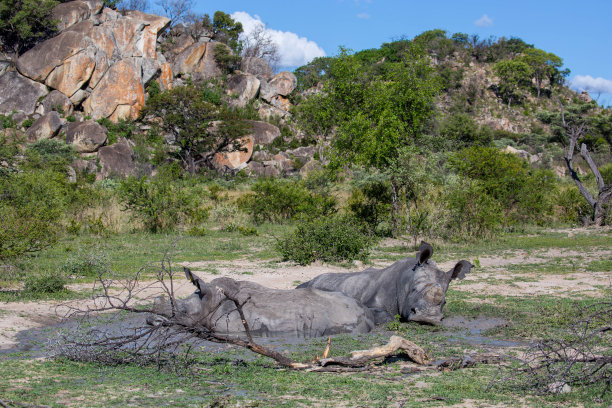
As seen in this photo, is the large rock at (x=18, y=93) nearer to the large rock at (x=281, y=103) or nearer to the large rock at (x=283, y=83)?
the large rock at (x=281, y=103)

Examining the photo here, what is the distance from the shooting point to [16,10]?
1944 inches

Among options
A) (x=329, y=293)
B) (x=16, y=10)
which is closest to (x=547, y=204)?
(x=329, y=293)

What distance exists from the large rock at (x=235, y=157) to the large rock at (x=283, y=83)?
14.8m

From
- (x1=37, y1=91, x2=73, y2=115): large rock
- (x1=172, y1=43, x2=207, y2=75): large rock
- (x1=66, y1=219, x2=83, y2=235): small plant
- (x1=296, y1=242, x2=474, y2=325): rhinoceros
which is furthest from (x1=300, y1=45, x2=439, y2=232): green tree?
(x1=172, y1=43, x2=207, y2=75): large rock

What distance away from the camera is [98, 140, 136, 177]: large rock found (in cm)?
4322

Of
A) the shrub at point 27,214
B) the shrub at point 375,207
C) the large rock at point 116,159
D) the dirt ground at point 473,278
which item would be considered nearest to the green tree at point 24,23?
the large rock at point 116,159

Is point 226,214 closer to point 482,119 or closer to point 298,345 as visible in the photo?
point 298,345

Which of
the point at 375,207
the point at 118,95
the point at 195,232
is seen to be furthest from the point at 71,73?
the point at 375,207

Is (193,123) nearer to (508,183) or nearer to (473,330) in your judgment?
(508,183)

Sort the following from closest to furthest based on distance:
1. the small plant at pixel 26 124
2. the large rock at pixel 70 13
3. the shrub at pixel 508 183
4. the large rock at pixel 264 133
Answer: the shrub at pixel 508 183 → the small plant at pixel 26 124 → the large rock at pixel 70 13 → the large rock at pixel 264 133

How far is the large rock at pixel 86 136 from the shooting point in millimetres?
44372

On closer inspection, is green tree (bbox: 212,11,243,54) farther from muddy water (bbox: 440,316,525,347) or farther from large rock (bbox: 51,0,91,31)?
muddy water (bbox: 440,316,525,347)

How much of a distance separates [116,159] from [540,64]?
56.2 m

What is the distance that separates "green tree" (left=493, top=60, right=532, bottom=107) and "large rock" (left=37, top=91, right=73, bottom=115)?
4944 cm
